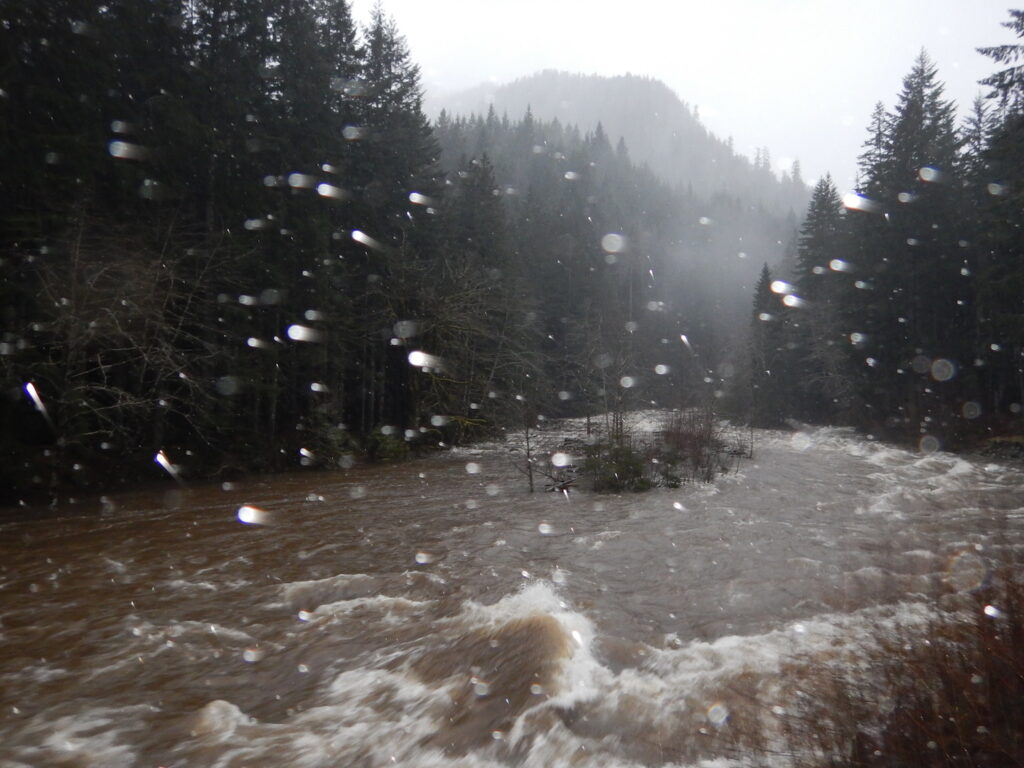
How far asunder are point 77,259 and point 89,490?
18.2ft

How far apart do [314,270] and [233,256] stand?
4.03 m

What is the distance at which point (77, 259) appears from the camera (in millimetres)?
13422

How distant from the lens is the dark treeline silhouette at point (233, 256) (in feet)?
44.6

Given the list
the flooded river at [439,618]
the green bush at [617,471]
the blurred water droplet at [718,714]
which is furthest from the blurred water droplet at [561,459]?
the blurred water droplet at [718,714]

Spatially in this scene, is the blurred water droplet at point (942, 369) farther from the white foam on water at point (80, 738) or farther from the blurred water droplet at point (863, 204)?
the white foam on water at point (80, 738)

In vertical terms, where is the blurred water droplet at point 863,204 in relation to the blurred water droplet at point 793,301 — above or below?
above

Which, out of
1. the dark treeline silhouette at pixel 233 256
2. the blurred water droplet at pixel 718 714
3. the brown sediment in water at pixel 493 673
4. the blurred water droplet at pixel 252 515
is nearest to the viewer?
A: the blurred water droplet at pixel 718 714

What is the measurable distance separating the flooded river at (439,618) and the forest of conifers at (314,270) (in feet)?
12.2

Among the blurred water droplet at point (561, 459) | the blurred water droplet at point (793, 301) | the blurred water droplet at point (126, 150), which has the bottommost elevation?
the blurred water droplet at point (561, 459)

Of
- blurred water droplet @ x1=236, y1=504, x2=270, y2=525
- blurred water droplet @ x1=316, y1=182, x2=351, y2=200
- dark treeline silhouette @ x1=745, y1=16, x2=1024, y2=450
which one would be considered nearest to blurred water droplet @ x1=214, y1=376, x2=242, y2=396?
blurred water droplet @ x1=236, y1=504, x2=270, y2=525

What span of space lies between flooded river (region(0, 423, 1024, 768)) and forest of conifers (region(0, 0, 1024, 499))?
3716 mm

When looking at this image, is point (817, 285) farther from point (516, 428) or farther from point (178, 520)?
point (178, 520)

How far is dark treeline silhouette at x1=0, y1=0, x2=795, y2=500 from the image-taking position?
13586 millimetres

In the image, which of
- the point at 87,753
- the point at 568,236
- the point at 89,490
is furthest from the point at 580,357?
the point at 87,753
